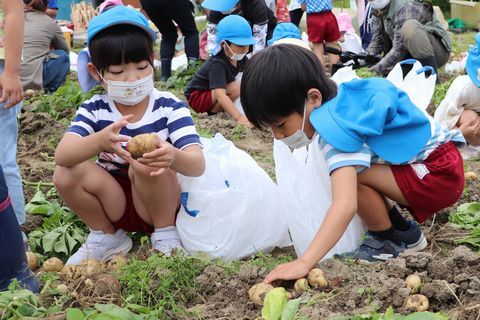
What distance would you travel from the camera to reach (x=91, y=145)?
2.73 metres

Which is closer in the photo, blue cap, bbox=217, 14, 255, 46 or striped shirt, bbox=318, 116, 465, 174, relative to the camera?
striped shirt, bbox=318, 116, 465, 174

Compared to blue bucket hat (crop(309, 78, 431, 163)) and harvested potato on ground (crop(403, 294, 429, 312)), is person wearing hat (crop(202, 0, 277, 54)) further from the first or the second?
harvested potato on ground (crop(403, 294, 429, 312))

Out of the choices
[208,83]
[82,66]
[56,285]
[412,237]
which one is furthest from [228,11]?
[56,285]

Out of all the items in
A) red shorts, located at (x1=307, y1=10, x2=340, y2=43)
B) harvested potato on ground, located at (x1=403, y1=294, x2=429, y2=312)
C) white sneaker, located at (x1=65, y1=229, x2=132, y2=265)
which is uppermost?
harvested potato on ground, located at (x1=403, y1=294, x2=429, y2=312)

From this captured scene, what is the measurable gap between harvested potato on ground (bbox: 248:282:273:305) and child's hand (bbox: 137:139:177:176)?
23.8 inches

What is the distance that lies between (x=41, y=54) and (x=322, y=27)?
3.15 m

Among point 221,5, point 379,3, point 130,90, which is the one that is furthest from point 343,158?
point 379,3

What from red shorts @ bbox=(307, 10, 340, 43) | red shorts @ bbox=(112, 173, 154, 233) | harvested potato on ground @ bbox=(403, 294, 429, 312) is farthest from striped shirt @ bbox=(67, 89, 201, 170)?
red shorts @ bbox=(307, 10, 340, 43)

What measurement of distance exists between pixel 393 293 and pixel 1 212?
53.3 inches

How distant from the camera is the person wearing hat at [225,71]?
18.0ft

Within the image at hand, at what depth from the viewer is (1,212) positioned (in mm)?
2346

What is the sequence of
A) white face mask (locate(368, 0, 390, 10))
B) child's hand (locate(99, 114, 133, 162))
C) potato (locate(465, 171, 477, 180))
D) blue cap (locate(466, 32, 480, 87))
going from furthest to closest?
white face mask (locate(368, 0, 390, 10)), blue cap (locate(466, 32, 480, 87)), potato (locate(465, 171, 477, 180)), child's hand (locate(99, 114, 133, 162))

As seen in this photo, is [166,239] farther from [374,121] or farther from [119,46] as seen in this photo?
[374,121]

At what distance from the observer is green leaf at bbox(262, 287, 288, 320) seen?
7.00 feet
